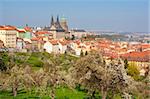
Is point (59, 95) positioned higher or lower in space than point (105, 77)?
lower

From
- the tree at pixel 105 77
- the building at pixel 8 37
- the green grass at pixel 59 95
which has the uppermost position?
the building at pixel 8 37

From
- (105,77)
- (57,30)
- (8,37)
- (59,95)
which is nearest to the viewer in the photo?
(105,77)

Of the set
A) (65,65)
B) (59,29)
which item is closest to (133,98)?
(65,65)

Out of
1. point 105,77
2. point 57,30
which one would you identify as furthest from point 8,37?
point 105,77

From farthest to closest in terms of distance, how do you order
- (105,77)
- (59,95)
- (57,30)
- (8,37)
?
(57,30) < (8,37) < (59,95) < (105,77)

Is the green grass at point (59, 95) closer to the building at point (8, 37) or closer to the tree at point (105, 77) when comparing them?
the tree at point (105, 77)

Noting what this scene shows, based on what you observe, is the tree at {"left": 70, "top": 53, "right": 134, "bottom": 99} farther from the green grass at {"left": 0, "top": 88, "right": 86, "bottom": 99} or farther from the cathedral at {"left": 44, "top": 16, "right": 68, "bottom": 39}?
the cathedral at {"left": 44, "top": 16, "right": 68, "bottom": 39}

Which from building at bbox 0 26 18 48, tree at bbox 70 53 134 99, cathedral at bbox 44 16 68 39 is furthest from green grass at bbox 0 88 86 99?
cathedral at bbox 44 16 68 39

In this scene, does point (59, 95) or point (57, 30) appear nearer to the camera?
point (59, 95)

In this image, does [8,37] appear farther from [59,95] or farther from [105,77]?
[105,77]

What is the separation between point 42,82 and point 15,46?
23.8 meters

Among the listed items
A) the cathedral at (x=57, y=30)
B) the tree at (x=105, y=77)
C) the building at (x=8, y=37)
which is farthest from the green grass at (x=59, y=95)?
the cathedral at (x=57, y=30)

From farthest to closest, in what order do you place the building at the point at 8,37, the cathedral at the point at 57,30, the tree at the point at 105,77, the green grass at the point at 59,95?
1. the cathedral at the point at 57,30
2. the building at the point at 8,37
3. the green grass at the point at 59,95
4. the tree at the point at 105,77

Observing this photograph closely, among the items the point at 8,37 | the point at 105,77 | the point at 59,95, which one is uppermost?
the point at 8,37
